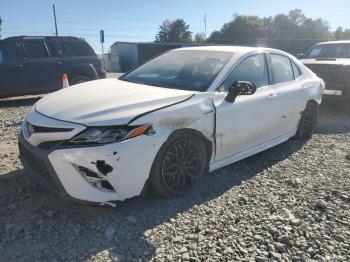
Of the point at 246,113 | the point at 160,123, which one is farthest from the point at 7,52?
the point at 160,123

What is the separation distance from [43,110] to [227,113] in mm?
1919

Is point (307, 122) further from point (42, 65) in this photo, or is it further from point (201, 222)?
point (42, 65)

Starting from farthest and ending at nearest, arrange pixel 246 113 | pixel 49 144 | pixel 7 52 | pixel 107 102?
pixel 7 52 → pixel 246 113 → pixel 107 102 → pixel 49 144

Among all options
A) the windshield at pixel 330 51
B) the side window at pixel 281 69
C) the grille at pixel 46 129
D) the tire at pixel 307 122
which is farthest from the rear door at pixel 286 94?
the windshield at pixel 330 51

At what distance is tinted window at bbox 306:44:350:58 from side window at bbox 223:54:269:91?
19.2 ft

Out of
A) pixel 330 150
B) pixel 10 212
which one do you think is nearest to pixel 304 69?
pixel 330 150

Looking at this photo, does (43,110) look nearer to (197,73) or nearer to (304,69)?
(197,73)

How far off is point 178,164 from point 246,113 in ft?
3.74

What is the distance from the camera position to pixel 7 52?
961 cm

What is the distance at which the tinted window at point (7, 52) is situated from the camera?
9539 millimetres

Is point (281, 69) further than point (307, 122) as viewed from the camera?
No

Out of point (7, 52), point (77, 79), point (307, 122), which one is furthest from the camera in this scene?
point (77, 79)

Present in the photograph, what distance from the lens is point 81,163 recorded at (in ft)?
10.5

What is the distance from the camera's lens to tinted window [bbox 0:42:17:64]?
9539 mm
